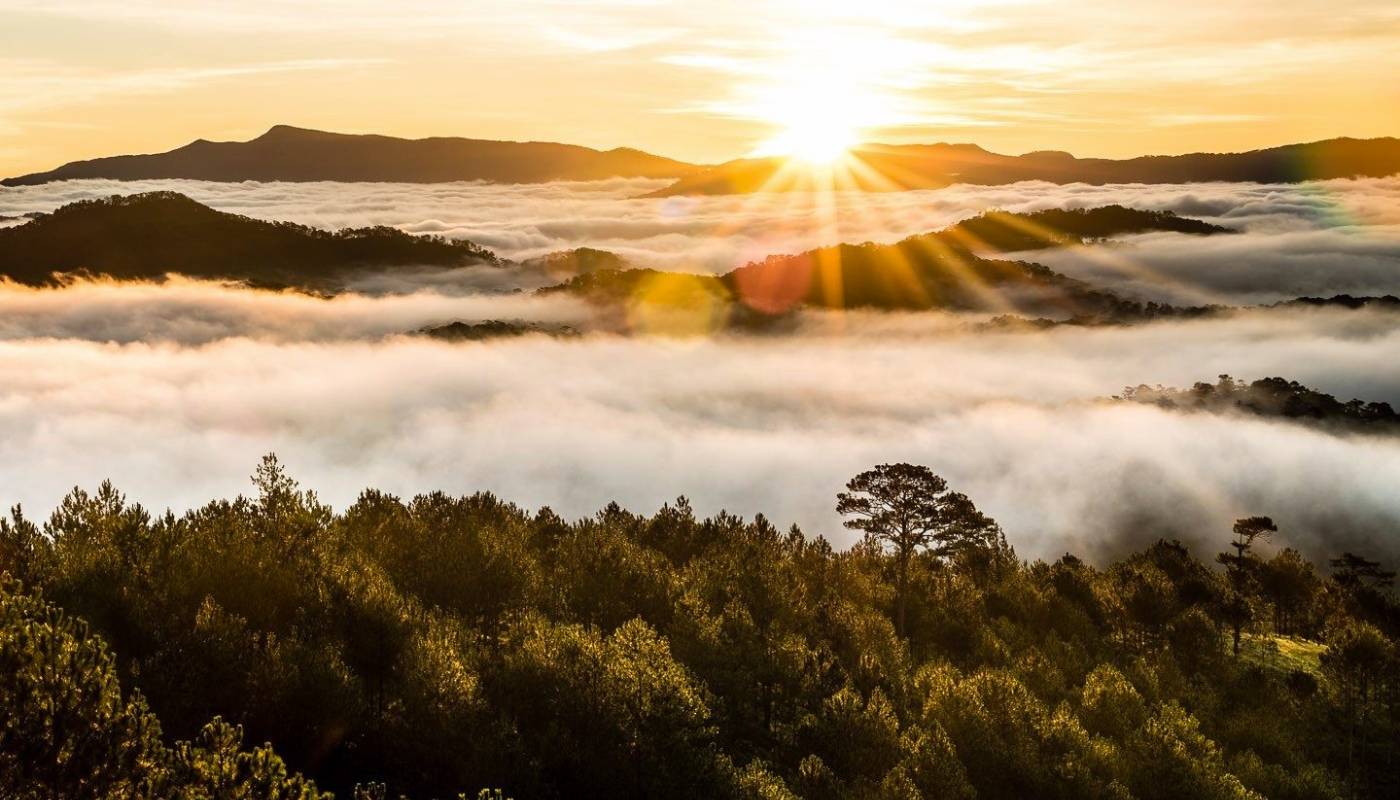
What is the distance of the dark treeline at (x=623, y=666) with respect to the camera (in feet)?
119

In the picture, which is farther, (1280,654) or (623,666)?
(1280,654)

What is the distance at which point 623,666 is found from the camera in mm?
42219

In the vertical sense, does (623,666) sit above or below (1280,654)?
above

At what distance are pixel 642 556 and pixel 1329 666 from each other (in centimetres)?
4994

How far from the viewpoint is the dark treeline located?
36.2m

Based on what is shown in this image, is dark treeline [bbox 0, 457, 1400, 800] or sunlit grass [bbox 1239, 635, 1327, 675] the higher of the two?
dark treeline [bbox 0, 457, 1400, 800]

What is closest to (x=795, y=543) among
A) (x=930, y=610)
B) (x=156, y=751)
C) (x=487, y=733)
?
(x=930, y=610)

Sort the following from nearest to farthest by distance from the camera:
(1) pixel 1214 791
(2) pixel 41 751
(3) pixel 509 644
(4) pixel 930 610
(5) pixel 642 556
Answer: (2) pixel 41 751 → (3) pixel 509 644 → (1) pixel 1214 791 → (5) pixel 642 556 → (4) pixel 930 610

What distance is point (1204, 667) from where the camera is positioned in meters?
80.4

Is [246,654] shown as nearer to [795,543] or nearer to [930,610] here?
[930,610]

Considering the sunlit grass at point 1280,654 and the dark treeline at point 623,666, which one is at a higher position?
the dark treeline at point 623,666

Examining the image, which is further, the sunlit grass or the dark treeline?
the sunlit grass

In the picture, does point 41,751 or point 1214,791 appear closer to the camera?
point 41,751

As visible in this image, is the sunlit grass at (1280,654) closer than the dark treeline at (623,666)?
No
